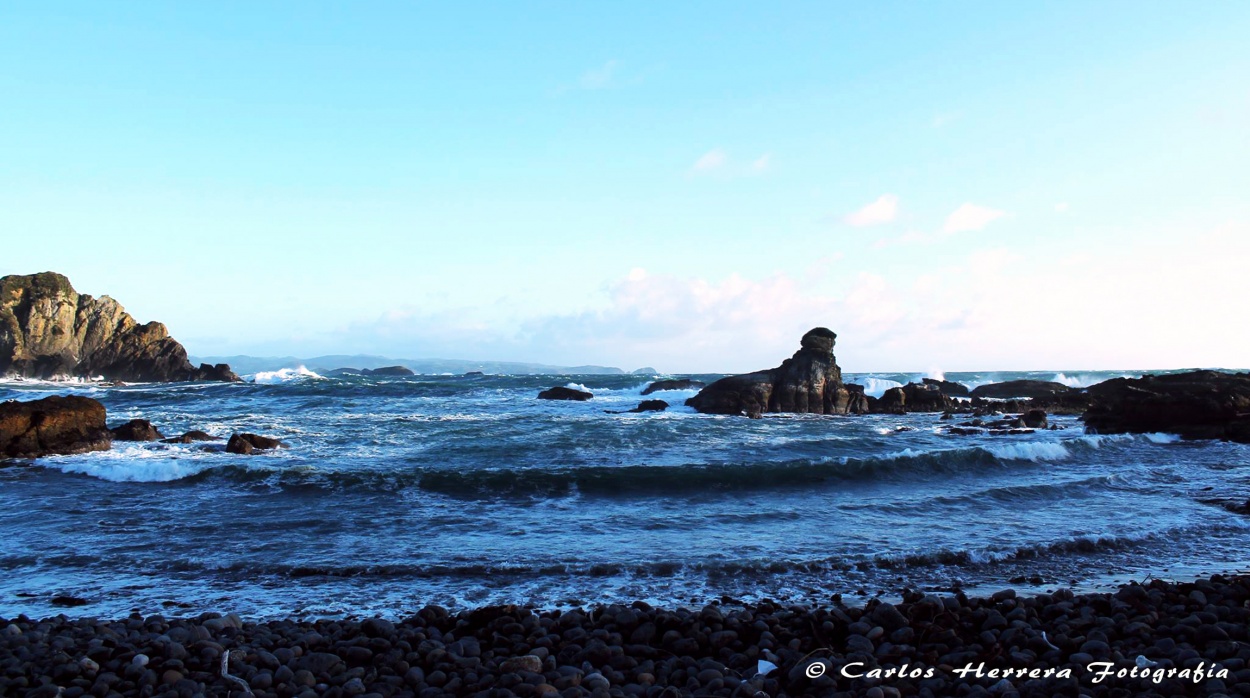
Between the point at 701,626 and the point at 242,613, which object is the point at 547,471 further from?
the point at 701,626

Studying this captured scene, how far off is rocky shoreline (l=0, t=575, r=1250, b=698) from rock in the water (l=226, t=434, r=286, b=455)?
41.4ft

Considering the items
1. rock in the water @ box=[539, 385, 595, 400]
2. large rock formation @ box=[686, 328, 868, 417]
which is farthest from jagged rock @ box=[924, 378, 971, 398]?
rock in the water @ box=[539, 385, 595, 400]

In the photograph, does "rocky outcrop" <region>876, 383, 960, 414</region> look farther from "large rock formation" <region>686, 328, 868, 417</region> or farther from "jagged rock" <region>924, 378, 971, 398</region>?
"jagged rock" <region>924, 378, 971, 398</region>

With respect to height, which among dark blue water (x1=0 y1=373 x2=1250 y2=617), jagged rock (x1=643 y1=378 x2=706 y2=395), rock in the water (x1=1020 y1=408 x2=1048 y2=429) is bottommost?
dark blue water (x1=0 y1=373 x2=1250 y2=617)

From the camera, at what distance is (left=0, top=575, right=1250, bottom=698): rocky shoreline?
16.2ft

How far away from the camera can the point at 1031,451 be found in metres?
19.6

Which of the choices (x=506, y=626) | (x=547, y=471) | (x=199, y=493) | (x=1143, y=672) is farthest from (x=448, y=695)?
(x=199, y=493)

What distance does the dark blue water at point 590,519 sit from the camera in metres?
8.09

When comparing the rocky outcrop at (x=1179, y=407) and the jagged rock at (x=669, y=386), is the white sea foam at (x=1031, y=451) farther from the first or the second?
the jagged rock at (x=669, y=386)

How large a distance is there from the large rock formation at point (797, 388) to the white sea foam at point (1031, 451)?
1332 cm

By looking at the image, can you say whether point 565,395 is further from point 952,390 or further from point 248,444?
point 952,390

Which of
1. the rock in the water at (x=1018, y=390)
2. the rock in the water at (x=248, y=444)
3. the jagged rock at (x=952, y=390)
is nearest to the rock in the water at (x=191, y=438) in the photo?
the rock in the water at (x=248, y=444)

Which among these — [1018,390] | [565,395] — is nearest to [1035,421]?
[1018,390]

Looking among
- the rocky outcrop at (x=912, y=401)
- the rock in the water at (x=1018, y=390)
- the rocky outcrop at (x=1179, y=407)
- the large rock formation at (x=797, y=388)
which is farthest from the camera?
the rock in the water at (x=1018, y=390)
